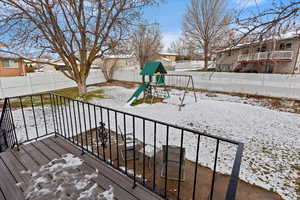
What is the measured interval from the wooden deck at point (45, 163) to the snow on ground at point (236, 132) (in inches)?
17.2

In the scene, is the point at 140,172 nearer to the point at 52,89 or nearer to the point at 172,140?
the point at 172,140

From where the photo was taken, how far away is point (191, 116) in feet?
17.6

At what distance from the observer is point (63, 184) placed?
5.87 feet

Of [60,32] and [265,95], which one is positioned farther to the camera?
[265,95]

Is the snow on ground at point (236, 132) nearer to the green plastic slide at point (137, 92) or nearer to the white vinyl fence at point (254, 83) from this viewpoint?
the green plastic slide at point (137, 92)

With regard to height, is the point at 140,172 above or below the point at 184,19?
below

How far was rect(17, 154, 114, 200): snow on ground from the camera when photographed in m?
1.62

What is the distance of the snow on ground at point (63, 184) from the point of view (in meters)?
1.62

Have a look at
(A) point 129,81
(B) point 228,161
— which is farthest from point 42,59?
(B) point 228,161

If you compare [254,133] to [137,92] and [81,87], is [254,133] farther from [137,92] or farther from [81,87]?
[81,87]

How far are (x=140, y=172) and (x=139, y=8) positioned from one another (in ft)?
25.6

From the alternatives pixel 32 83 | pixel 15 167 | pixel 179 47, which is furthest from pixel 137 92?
pixel 179 47

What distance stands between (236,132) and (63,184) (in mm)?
4187

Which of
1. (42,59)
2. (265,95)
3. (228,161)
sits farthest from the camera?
(42,59)
